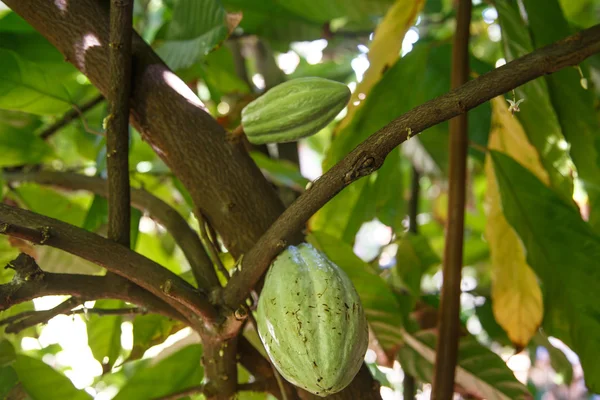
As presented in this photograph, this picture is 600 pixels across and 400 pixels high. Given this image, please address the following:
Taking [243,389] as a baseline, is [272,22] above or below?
above

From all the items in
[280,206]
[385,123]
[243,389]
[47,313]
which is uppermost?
[385,123]

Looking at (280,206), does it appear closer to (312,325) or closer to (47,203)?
(312,325)

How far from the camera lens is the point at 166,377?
98cm

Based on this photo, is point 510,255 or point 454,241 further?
point 510,255

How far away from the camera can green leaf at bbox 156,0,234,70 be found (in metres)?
0.95

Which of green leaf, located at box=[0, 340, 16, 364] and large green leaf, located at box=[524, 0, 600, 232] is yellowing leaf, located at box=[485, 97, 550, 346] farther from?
green leaf, located at box=[0, 340, 16, 364]

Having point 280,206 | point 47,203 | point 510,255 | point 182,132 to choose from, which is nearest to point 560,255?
point 510,255

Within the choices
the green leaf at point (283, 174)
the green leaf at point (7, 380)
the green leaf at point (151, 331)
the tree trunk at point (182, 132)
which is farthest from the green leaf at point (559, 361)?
the green leaf at point (7, 380)

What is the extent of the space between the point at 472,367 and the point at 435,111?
0.65 m

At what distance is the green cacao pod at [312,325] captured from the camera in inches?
22.5

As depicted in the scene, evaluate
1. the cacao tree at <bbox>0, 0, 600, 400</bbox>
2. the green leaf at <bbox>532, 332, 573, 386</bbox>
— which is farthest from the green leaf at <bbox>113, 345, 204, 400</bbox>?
the green leaf at <bbox>532, 332, 573, 386</bbox>

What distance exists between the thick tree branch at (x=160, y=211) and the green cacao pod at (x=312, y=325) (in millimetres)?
132

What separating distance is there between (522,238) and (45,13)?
808 mm

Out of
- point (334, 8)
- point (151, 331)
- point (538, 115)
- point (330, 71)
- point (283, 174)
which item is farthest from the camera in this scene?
point (330, 71)
